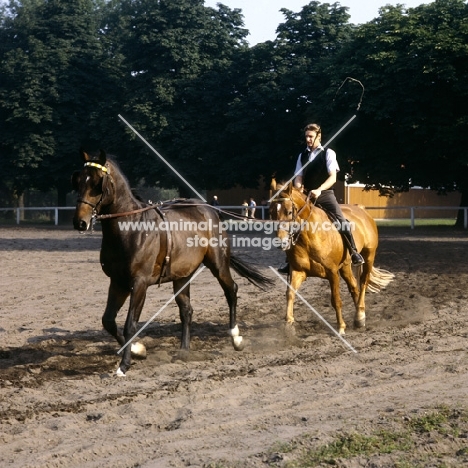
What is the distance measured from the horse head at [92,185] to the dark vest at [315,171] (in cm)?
364

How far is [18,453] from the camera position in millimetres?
5781

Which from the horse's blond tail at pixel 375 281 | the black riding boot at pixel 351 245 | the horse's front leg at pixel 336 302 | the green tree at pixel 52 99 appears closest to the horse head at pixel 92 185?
the horse's front leg at pixel 336 302

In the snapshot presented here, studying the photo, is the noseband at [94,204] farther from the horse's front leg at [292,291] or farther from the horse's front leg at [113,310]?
the horse's front leg at [292,291]

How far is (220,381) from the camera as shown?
794 cm

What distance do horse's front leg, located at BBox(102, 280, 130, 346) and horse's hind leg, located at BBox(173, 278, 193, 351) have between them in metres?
1.03

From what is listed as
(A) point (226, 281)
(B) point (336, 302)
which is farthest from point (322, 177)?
(A) point (226, 281)

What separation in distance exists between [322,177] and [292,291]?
67.6 inches

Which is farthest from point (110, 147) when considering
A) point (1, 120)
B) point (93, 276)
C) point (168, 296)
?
point (168, 296)

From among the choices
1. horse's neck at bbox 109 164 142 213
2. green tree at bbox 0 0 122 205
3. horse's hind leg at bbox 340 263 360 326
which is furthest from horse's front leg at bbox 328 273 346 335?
green tree at bbox 0 0 122 205

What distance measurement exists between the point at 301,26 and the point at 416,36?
485 inches

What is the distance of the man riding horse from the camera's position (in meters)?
11.4

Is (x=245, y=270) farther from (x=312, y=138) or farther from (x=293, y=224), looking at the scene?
(x=312, y=138)

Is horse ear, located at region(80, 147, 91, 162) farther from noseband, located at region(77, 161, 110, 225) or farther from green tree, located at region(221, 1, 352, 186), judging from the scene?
green tree, located at region(221, 1, 352, 186)

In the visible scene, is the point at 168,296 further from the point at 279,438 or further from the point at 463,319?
the point at 279,438
